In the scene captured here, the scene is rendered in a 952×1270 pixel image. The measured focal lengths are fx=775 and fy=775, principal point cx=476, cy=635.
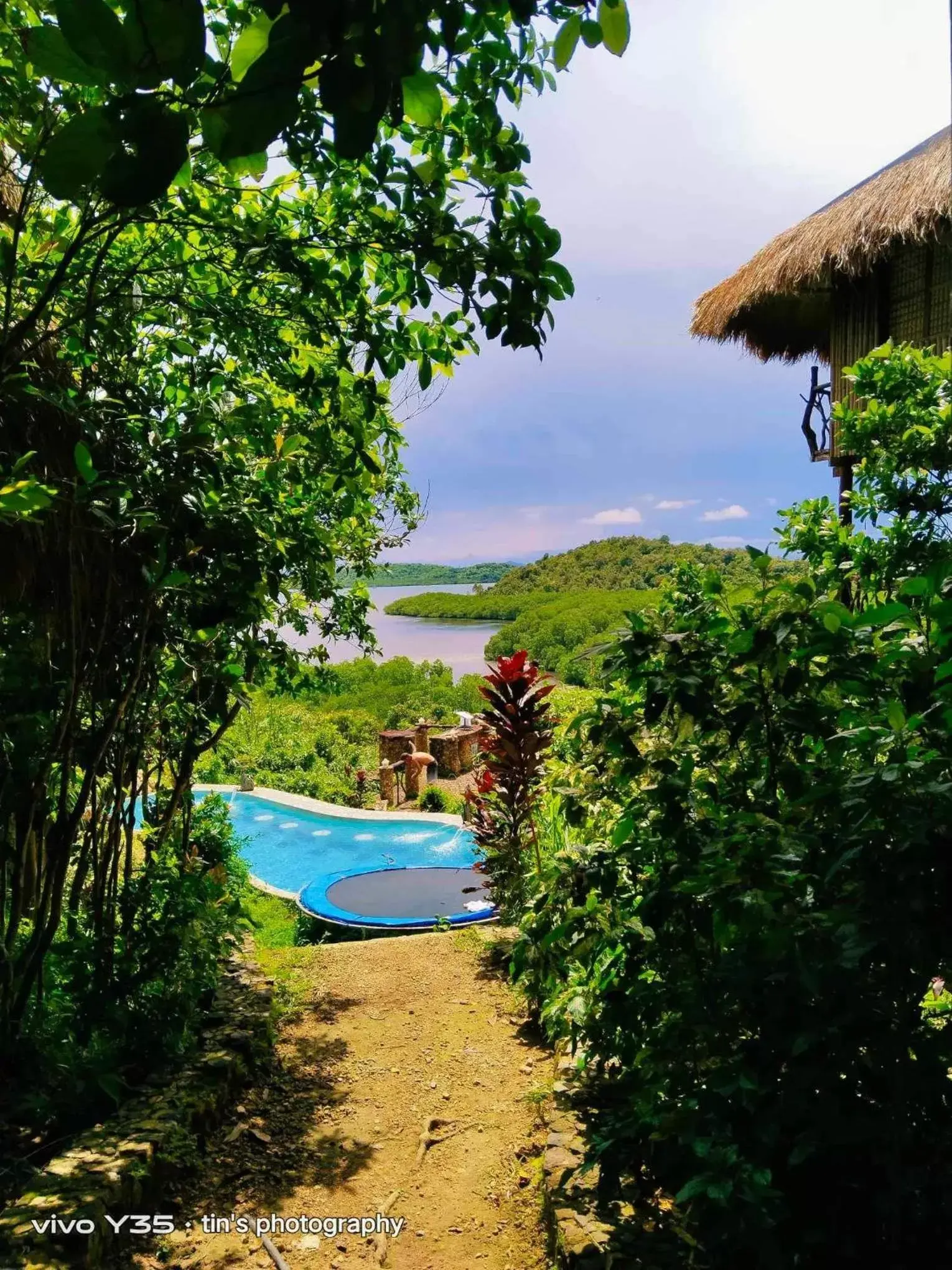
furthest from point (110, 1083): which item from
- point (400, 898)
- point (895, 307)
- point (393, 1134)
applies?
point (895, 307)

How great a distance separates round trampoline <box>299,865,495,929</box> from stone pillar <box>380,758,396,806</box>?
324cm

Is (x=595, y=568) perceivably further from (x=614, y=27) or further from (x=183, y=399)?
(x=614, y=27)

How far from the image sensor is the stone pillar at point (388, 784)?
1129 cm

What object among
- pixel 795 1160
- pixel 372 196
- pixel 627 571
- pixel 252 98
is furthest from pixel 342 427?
pixel 627 571

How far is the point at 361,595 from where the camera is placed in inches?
180

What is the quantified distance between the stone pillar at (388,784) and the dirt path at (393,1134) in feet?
22.9

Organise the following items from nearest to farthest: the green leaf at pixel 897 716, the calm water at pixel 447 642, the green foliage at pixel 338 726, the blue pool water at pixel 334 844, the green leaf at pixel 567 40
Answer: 1. the green leaf at pixel 567 40
2. the green leaf at pixel 897 716
3. the blue pool water at pixel 334 844
4. the green foliage at pixel 338 726
5. the calm water at pixel 447 642

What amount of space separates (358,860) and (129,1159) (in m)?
7.87

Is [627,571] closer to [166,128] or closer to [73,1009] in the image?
[73,1009]

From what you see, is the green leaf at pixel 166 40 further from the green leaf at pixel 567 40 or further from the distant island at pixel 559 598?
the distant island at pixel 559 598

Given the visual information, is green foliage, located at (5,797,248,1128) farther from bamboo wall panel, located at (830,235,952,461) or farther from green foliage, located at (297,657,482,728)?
green foliage, located at (297,657,482,728)

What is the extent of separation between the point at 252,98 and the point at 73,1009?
9.57 feet

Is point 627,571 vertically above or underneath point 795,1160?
above

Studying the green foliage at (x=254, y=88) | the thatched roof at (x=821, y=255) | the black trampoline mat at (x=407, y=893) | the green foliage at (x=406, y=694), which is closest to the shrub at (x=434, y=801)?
the black trampoline mat at (x=407, y=893)
